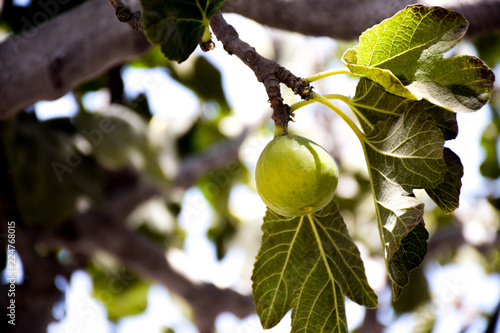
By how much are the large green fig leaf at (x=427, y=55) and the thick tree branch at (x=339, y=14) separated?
0.63 m

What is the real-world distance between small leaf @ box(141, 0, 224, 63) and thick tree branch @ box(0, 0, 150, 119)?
895 millimetres

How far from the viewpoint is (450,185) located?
42.2 inches

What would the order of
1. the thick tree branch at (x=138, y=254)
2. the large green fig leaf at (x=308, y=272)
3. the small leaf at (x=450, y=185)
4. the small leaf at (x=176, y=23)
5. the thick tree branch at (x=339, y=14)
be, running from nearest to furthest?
1. the small leaf at (x=176, y=23)
2. the small leaf at (x=450, y=185)
3. the large green fig leaf at (x=308, y=272)
4. the thick tree branch at (x=339, y=14)
5. the thick tree branch at (x=138, y=254)

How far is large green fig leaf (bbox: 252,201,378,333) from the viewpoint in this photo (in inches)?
46.3

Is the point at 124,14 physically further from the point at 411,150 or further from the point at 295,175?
the point at 411,150

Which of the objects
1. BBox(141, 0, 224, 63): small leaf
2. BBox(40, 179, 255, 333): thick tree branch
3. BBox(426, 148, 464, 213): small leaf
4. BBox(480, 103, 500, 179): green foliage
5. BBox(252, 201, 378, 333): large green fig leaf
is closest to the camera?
BBox(141, 0, 224, 63): small leaf

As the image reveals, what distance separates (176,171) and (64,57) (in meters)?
1.44

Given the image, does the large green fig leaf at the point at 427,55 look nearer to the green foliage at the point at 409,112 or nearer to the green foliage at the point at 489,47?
the green foliage at the point at 409,112

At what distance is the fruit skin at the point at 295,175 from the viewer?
3.11 ft

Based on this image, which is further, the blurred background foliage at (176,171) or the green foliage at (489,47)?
the green foliage at (489,47)

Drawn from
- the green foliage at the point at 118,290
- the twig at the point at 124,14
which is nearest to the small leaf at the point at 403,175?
the twig at the point at 124,14

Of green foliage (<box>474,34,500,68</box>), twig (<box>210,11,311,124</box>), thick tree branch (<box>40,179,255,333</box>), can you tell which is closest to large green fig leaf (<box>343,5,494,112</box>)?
twig (<box>210,11,311,124</box>)

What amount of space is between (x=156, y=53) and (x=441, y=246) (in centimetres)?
272

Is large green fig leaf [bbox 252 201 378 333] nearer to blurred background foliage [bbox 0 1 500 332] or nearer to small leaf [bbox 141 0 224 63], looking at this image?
small leaf [bbox 141 0 224 63]
